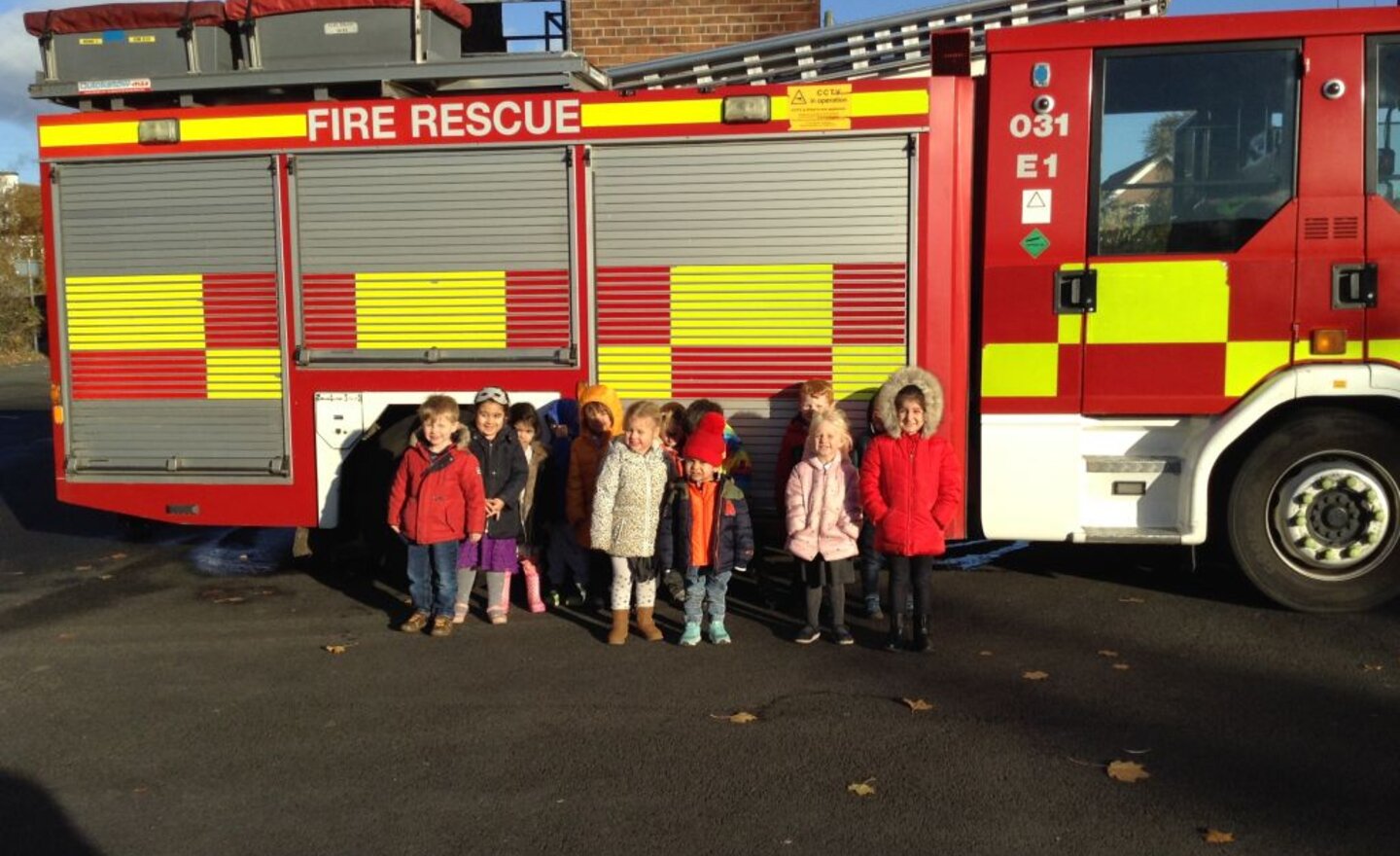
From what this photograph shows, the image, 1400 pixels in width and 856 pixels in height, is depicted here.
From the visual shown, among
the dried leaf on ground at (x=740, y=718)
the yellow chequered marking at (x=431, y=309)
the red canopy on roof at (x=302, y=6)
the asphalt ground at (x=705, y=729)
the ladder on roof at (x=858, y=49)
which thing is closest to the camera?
the asphalt ground at (x=705, y=729)

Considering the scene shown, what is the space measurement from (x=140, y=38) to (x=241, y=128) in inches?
34.6

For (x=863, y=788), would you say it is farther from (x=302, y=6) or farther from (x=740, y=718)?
(x=302, y=6)

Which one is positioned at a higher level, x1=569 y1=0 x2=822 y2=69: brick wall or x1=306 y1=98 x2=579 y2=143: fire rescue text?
x1=569 y1=0 x2=822 y2=69: brick wall

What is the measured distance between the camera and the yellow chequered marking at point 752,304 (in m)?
6.61

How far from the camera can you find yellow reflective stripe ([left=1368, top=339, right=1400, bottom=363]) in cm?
595

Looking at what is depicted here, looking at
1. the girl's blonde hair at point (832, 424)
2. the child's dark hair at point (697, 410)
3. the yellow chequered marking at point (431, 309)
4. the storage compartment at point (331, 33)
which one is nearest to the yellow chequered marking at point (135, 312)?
the yellow chequered marking at point (431, 309)

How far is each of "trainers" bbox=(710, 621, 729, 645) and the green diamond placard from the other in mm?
2360

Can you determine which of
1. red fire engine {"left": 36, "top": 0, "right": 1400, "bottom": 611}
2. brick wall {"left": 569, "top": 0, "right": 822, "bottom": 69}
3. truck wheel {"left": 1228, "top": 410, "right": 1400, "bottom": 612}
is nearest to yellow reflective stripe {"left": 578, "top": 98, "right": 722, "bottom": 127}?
→ red fire engine {"left": 36, "top": 0, "right": 1400, "bottom": 611}

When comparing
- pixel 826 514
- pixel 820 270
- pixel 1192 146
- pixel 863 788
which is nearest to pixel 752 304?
pixel 820 270

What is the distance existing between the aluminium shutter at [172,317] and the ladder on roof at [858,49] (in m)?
2.55

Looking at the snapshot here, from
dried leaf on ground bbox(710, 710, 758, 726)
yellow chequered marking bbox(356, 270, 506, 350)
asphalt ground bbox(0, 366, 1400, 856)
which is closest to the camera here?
asphalt ground bbox(0, 366, 1400, 856)

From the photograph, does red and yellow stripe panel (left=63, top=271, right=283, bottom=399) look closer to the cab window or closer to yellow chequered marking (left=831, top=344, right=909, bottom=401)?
yellow chequered marking (left=831, top=344, right=909, bottom=401)

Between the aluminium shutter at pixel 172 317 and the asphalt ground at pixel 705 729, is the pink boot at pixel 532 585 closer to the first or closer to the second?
the asphalt ground at pixel 705 729

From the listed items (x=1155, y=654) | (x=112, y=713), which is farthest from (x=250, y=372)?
(x=1155, y=654)
